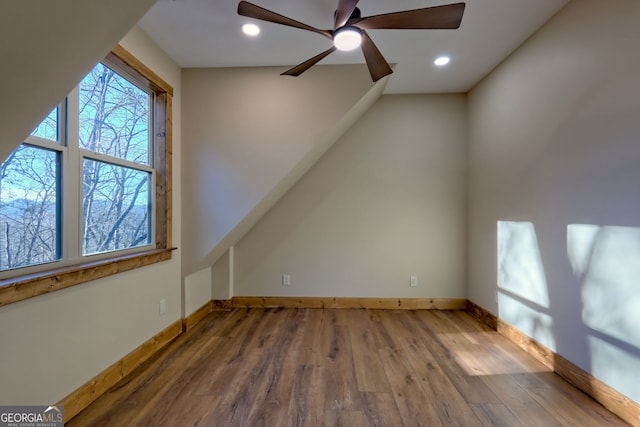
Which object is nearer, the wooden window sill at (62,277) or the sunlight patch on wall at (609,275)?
the wooden window sill at (62,277)

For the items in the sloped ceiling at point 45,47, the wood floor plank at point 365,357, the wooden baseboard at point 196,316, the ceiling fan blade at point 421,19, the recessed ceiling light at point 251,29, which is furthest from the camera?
the wooden baseboard at point 196,316

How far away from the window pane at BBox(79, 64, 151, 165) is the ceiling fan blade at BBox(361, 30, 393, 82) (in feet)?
5.93

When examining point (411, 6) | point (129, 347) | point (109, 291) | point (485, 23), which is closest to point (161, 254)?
point (109, 291)

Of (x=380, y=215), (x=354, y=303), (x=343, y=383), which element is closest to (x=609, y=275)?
(x=343, y=383)

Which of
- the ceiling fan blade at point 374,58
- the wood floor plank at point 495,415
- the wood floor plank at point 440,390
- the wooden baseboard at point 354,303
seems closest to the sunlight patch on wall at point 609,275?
the wood floor plank at point 495,415

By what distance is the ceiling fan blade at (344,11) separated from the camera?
133cm

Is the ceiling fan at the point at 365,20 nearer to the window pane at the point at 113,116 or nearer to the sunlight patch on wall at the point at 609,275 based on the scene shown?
the window pane at the point at 113,116

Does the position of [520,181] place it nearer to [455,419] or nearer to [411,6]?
[411,6]

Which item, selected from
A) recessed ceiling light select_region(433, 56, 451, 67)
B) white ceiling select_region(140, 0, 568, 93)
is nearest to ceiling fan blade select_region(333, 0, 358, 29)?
white ceiling select_region(140, 0, 568, 93)

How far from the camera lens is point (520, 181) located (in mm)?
2293

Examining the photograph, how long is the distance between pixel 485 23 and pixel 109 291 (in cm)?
333

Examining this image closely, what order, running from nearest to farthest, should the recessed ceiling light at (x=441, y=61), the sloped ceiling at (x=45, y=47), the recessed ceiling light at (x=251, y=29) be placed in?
the sloped ceiling at (x=45, y=47) < the recessed ceiling light at (x=251, y=29) < the recessed ceiling light at (x=441, y=61)

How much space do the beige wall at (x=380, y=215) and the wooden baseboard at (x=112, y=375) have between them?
1.07 meters

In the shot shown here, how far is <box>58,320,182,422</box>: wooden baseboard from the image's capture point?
1.48 m
